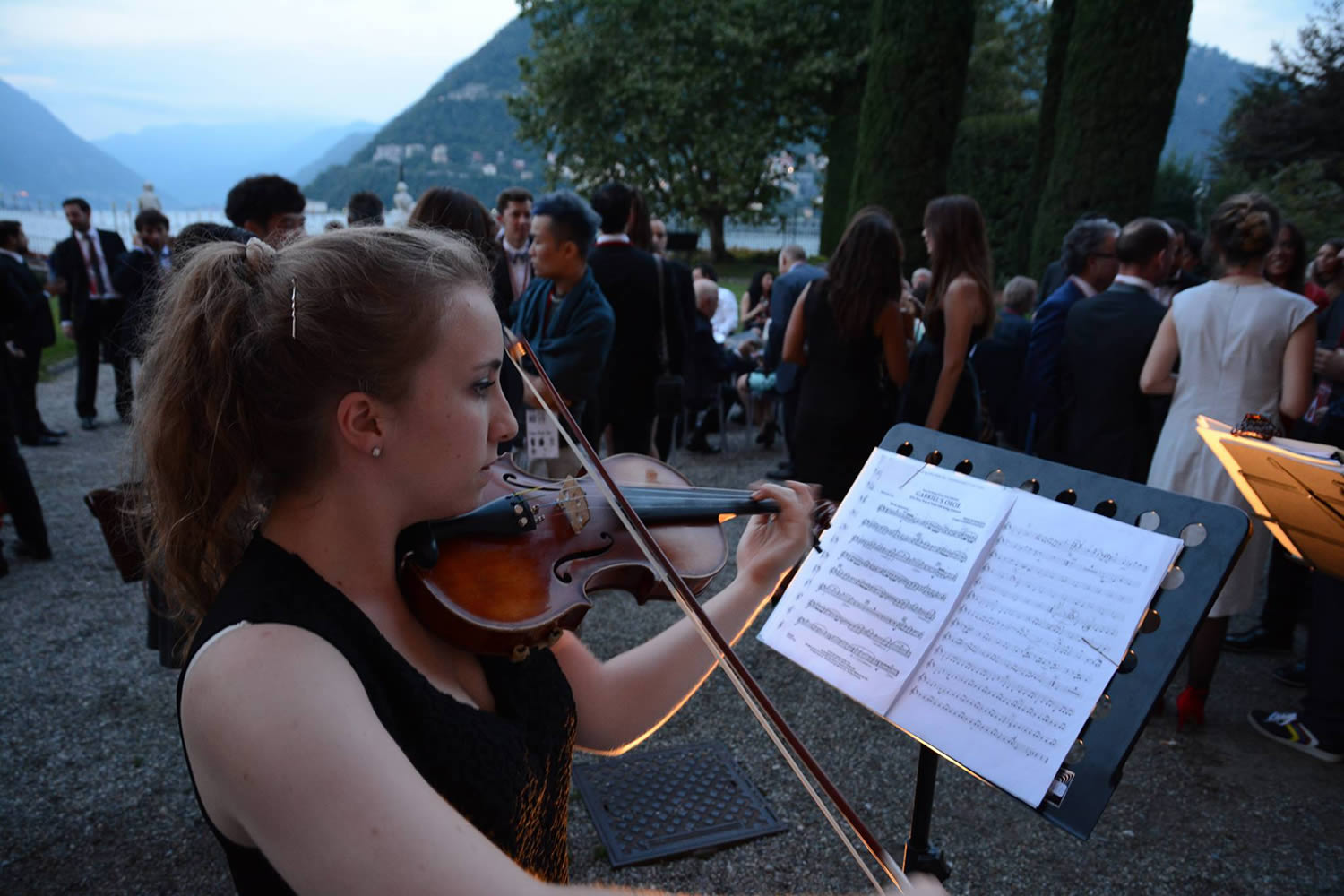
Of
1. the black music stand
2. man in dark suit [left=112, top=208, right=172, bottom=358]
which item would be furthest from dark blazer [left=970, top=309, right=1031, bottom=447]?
man in dark suit [left=112, top=208, right=172, bottom=358]

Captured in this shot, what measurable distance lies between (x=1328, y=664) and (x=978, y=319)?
72.0 inches

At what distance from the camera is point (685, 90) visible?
22.2 meters

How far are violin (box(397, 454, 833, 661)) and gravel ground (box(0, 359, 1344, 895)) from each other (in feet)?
3.95

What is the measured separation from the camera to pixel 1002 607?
1229 millimetres

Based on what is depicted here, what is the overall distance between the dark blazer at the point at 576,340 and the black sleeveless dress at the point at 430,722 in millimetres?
2439

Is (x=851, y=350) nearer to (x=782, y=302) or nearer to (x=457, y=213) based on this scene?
(x=457, y=213)

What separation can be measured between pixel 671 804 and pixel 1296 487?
6.35ft

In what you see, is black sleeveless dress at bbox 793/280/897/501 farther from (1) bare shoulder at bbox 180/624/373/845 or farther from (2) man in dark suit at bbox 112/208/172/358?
(2) man in dark suit at bbox 112/208/172/358

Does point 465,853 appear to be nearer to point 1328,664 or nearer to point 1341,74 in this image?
point 1328,664

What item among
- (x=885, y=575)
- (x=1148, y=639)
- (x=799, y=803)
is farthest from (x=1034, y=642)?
(x=799, y=803)

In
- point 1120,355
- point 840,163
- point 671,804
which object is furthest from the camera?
point 840,163

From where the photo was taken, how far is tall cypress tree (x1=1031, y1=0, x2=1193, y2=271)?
945 cm

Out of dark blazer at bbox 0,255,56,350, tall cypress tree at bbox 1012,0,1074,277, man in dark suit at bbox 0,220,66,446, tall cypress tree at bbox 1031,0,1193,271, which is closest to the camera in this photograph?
dark blazer at bbox 0,255,56,350

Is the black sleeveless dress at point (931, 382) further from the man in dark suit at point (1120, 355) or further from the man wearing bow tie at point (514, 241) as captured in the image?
the man wearing bow tie at point (514, 241)
